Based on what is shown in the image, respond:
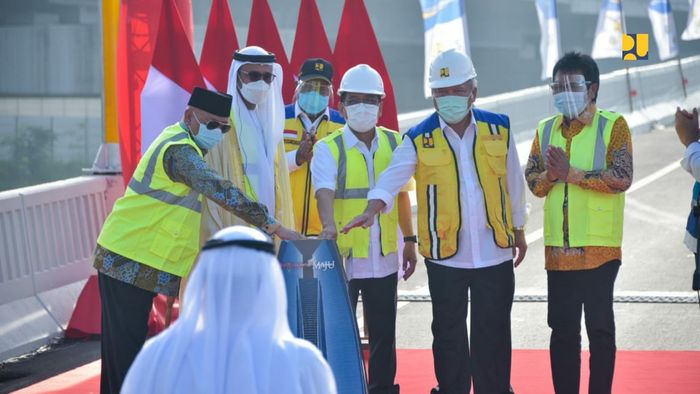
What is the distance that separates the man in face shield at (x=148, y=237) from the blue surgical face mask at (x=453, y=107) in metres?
1.16

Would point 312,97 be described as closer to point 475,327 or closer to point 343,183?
point 343,183

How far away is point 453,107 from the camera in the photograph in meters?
7.68

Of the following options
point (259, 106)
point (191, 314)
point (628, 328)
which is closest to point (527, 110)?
point (628, 328)

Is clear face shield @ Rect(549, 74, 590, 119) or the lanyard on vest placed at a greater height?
clear face shield @ Rect(549, 74, 590, 119)

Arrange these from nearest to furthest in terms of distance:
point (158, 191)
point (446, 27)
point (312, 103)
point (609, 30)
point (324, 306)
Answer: point (324, 306) < point (158, 191) < point (312, 103) < point (446, 27) < point (609, 30)

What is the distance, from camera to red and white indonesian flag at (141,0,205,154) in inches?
418

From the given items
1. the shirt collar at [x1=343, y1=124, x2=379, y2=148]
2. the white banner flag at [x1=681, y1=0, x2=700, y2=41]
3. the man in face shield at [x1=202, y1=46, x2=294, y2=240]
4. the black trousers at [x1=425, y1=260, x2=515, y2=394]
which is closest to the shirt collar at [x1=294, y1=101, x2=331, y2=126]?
the man in face shield at [x1=202, y1=46, x2=294, y2=240]

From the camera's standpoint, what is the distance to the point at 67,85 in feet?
137

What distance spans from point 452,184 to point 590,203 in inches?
29.4

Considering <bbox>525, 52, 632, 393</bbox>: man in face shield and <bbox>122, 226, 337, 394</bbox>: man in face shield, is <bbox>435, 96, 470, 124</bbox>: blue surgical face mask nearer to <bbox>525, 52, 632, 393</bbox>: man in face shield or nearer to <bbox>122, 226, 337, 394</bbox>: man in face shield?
<bbox>525, 52, 632, 393</bbox>: man in face shield

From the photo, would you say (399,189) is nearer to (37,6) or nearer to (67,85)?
(67,85)

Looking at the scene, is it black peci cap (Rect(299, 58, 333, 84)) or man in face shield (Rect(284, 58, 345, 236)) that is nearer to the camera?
man in face shield (Rect(284, 58, 345, 236))

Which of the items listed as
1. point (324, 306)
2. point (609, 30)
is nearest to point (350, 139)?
point (324, 306)

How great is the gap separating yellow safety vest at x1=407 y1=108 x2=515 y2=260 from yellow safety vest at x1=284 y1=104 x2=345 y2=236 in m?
1.44
